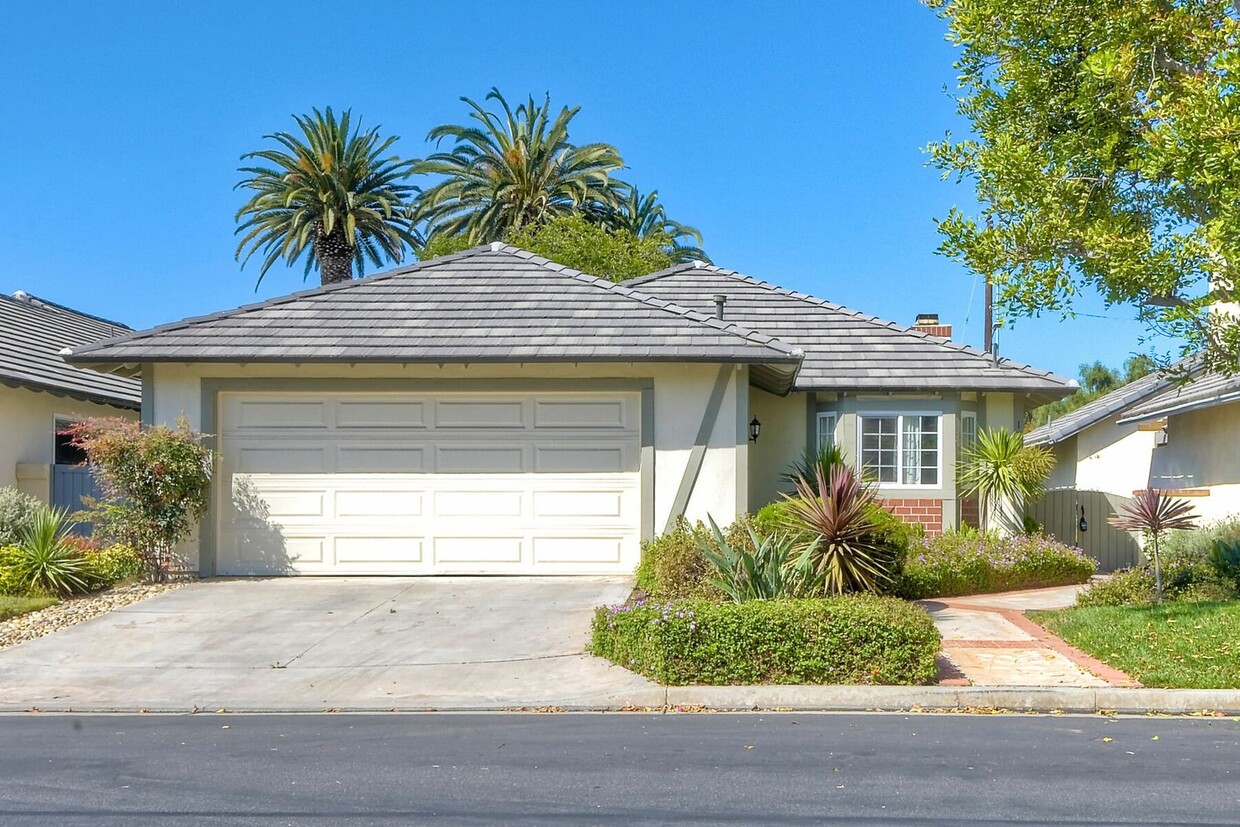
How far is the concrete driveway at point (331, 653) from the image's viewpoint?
30.8 ft

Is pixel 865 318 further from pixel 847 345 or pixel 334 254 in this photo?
pixel 334 254

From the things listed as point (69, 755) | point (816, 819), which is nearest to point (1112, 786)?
point (816, 819)

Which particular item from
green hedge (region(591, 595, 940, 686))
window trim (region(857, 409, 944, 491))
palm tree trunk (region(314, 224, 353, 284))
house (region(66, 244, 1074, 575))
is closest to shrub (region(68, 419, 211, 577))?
house (region(66, 244, 1074, 575))

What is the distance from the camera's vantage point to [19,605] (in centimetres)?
1261

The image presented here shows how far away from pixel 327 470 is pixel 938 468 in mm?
8841

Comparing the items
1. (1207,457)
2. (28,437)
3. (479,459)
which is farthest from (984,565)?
(28,437)

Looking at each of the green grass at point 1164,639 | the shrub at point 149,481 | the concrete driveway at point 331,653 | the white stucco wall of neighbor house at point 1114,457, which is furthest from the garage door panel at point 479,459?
the white stucco wall of neighbor house at point 1114,457

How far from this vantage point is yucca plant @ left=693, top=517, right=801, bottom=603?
1088 centimetres

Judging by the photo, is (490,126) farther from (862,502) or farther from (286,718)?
(286,718)

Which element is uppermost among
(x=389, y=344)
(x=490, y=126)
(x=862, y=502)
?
(x=490, y=126)

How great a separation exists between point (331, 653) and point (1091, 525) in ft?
49.6

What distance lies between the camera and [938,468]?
682 inches

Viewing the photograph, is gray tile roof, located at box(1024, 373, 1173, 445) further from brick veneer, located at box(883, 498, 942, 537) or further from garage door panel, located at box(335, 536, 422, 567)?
garage door panel, located at box(335, 536, 422, 567)

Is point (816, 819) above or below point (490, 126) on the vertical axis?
below
